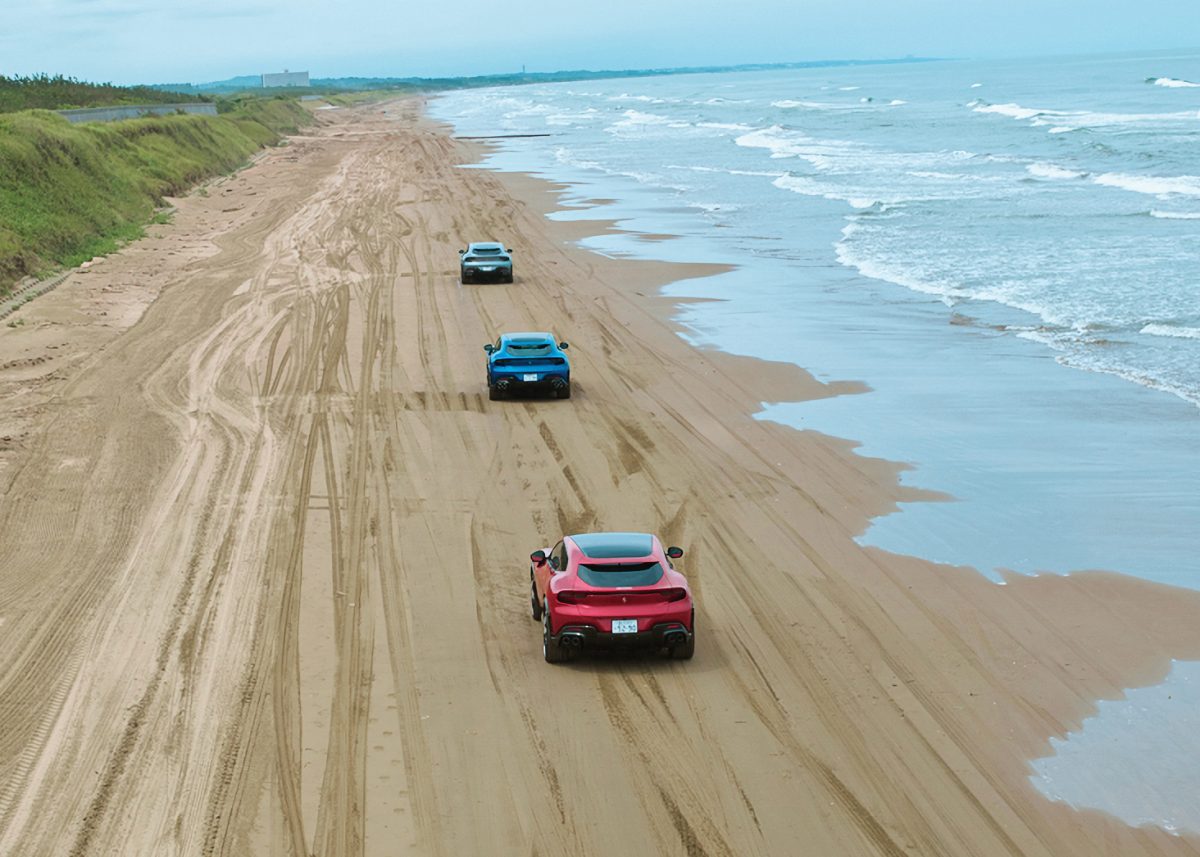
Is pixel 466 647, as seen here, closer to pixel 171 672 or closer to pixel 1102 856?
pixel 171 672

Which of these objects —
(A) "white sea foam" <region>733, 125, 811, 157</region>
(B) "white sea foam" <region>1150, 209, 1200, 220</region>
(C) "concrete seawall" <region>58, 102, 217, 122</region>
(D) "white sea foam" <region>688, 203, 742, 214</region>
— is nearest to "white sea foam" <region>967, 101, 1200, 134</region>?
(A) "white sea foam" <region>733, 125, 811, 157</region>

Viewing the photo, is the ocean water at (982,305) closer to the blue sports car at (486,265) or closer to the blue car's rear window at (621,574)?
the blue car's rear window at (621,574)

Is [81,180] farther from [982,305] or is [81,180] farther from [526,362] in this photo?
[982,305]

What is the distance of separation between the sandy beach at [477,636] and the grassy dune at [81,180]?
1379 centimetres

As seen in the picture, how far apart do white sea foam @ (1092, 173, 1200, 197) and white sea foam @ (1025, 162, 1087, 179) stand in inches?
59.0

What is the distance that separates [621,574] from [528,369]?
12383 millimetres

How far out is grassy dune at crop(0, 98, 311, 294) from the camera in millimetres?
42906

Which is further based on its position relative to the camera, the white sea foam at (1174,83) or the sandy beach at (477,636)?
the white sea foam at (1174,83)

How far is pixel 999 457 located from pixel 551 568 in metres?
10.1

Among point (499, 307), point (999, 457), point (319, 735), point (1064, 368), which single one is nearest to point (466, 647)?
point (319, 735)

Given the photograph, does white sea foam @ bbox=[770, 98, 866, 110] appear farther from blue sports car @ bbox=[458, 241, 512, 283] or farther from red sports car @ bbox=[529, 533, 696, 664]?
red sports car @ bbox=[529, 533, 696, 664]

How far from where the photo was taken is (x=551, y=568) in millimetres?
15180

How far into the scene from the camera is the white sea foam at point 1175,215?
168 feet

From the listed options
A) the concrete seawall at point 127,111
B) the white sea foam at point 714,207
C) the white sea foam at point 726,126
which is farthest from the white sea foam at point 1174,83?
the white sea foam at point 714,207
